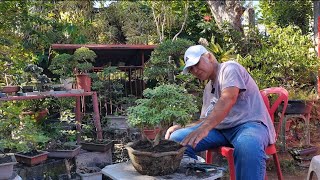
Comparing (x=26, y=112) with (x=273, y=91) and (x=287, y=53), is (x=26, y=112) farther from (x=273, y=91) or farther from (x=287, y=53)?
(x=287, y=53)

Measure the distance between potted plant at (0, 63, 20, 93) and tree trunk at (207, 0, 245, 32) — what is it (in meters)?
3.57

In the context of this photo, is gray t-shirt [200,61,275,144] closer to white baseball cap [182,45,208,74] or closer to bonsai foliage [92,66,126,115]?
white baseball cap [182,45,208,74]

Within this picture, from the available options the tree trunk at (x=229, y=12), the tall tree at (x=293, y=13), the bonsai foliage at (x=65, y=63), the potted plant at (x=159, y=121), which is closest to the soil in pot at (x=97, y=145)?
the bonsai foliage at (x=65, y=63)

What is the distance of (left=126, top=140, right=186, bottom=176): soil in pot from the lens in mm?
1869

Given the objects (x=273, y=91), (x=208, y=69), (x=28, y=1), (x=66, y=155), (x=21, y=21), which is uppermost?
(x=28, y=1)

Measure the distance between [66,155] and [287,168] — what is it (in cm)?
230

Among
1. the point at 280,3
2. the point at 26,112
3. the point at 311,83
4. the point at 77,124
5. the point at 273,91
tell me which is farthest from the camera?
the point at 280,3

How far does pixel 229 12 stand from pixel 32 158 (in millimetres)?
4218

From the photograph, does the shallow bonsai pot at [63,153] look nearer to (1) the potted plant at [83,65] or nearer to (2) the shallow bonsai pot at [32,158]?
(2) the shallow bonsai pot at [32,158]

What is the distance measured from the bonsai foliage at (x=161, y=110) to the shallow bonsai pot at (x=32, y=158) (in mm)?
1356

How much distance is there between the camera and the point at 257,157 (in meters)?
1.94

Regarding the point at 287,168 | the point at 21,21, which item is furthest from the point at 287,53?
the point at 21,21

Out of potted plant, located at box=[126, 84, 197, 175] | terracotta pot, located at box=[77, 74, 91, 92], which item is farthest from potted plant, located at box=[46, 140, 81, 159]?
potted plant, located at box=[126, 84, 197, 175]

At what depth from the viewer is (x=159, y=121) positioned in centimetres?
199
